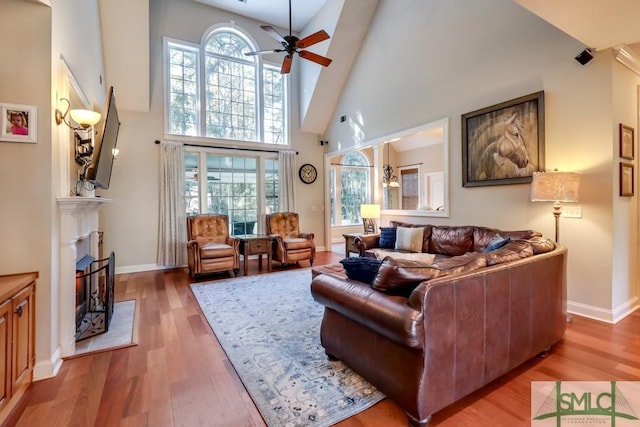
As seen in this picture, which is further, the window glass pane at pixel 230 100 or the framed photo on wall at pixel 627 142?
the window glass pane at pixel 230 100

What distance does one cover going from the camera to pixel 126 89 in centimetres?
519

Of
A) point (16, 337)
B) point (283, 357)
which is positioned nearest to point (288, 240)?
point (283, 357)

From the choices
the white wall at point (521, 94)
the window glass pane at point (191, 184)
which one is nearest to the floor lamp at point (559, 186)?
the white wall at point (521, 94)

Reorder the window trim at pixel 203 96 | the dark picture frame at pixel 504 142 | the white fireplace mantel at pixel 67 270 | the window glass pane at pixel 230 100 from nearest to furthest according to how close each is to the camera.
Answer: the white fireplace mantel at pixel 67 270 < the dark picture frame at pixel 504 142 < the window trim at pixel 203 96 < the window glass pane at pixel 230 100

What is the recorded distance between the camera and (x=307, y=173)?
7.18 metres

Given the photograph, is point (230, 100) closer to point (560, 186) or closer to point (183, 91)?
point (183, 91)

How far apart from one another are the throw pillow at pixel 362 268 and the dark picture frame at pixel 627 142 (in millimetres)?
3012

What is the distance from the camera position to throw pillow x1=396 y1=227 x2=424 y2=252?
4430mm

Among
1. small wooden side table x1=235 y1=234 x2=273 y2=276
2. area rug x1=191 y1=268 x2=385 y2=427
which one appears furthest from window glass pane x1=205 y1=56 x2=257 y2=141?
area rug x1=191 y1=268 x2=385 y2=427

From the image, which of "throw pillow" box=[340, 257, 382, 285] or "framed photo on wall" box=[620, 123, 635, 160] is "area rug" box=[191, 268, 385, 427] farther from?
"framed photo on wall" box=[620, 123, 635, 160]

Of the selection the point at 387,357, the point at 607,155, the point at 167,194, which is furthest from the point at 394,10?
the point at 387,357

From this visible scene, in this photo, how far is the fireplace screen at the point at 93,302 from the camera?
2.87m

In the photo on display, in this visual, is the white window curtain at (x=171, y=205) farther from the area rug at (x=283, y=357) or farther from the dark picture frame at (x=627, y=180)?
the dark picture frame at (x=627, y=180)

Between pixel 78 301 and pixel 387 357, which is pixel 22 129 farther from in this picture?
pixel 387 357
